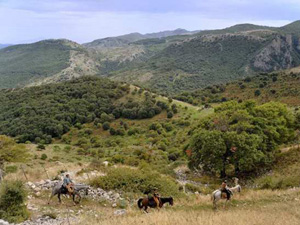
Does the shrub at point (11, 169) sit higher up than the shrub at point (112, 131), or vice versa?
the shrub at point (11, 169)

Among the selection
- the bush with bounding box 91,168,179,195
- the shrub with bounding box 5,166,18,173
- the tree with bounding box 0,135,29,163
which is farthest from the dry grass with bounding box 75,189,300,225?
the tree with bounding box 0,135,29,163

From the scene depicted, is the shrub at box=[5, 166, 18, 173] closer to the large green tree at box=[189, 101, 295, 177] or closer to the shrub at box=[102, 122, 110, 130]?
the large green tree at box=[189, 101, 295, 177]

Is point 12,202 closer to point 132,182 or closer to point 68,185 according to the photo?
point 68,185

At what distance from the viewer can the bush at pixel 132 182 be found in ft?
56.9

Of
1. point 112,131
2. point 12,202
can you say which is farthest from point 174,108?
point 12,202

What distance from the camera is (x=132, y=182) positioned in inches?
702

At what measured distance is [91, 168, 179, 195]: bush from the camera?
17.3 meters

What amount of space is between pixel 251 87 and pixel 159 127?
1340 inches

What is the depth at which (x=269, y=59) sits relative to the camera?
190m

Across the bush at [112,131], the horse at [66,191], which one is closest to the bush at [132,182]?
the horse at [66,191]

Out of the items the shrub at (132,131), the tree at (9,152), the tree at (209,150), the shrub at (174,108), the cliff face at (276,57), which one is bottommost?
the shrub at (132,131)

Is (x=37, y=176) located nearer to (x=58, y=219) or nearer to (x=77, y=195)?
(x=77, y=195)

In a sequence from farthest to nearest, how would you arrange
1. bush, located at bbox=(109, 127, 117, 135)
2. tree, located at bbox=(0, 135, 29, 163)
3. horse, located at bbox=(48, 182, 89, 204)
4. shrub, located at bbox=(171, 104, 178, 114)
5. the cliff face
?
1. the cliff face
2. shrub, located at bbox=(171, 104, 178, 114)
3. bush, located at bbox=(109, 127, 117, 135)
4. tree, located at bbox=(0, 135, 29, 163)
5. horse, located at bbox=(48, 182, 89, 204)

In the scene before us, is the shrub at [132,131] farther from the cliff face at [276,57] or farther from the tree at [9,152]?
the cliff face at [276,57]
